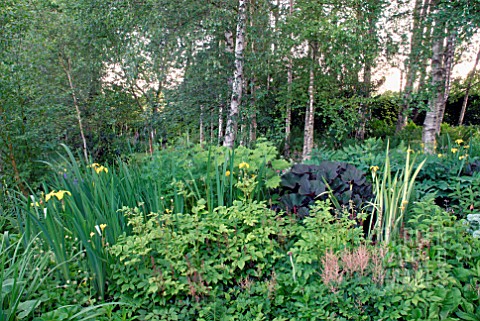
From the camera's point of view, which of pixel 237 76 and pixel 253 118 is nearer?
pixel 237 76

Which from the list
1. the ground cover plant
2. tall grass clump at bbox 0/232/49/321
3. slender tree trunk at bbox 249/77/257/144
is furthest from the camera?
slender tree trunk at bbox 249/77/257/144

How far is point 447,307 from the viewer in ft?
5.74

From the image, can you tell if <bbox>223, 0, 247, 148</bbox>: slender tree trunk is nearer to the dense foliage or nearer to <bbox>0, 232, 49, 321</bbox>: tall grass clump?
the dense foliage

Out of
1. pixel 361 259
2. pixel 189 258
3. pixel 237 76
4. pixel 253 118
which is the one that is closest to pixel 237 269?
pixel 189 258

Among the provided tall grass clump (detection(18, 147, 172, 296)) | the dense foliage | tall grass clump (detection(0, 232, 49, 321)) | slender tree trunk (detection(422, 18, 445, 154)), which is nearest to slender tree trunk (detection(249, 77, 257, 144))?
the dense foliage

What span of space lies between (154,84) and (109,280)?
204 inches

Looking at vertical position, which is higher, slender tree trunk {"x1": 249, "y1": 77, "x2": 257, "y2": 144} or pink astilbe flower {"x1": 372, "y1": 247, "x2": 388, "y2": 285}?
slender tree trunk {"x1": 249, "y1": 77, "x2": 257, "y2": 144}

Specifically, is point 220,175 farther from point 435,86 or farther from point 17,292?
point 435,86

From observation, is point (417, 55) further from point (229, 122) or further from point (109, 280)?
point (109, 280)

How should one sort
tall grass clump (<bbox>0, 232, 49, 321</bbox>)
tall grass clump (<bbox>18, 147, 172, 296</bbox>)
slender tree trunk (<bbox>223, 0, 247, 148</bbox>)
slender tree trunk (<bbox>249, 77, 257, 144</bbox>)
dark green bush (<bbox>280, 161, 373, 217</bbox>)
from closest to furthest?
tall grass clump (<bbox>0, 232, 49, 321</bbox>) → tall grass clump (<bbox>18, 147, 172, 296</bbox>) → dark green bush (<bbox>280, 161, 373, 217</bbox>) → slender tree trunk (<bbox>223, 0, 247, 148</bbox>) → slender tree trunk (<bbox>249, 77, 257, 144</bbox>)

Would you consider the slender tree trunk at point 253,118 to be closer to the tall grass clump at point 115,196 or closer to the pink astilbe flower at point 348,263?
the tall grass clump at point 115,196

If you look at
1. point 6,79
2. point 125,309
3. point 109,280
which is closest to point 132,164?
point 109,280

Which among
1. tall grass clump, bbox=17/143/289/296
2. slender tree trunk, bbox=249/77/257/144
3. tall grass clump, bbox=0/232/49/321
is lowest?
tall grass clump, bbox=0/232/49/321

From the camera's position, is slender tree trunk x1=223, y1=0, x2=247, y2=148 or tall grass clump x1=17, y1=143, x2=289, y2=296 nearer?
tall grass clump x1=17, y1=143, x2=289, y2=296
